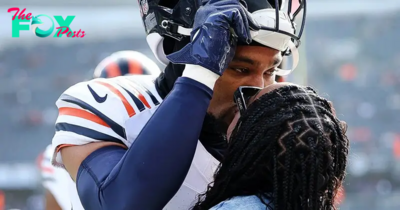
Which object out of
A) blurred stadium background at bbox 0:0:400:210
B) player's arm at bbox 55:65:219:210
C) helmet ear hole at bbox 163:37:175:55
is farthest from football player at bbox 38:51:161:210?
blurred stadium background at bbox 0:0:400:210

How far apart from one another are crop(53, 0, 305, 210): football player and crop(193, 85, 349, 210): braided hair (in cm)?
Answer: 13

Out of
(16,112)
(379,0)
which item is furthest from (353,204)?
(379,0)

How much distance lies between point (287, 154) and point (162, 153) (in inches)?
12.0

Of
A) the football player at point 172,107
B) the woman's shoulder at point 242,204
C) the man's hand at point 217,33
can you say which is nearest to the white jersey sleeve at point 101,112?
the football player at point 172,107

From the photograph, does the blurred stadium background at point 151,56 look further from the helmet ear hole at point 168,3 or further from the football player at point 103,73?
the helmet ear hole at point 168,3

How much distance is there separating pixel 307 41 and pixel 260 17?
1140 cm

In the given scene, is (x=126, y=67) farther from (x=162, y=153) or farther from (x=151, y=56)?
(x=151, y=56)

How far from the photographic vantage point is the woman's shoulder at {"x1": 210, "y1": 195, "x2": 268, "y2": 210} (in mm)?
1361

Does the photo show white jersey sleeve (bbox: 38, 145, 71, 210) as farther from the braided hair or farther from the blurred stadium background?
the blurred stadium background

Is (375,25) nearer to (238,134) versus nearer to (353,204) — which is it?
(353,204)

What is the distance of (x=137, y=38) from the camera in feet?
40.9

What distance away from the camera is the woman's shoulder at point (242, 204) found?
1.36 metres

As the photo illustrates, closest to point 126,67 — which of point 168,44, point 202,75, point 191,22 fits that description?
point 168,44

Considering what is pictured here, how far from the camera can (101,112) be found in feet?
5.90
